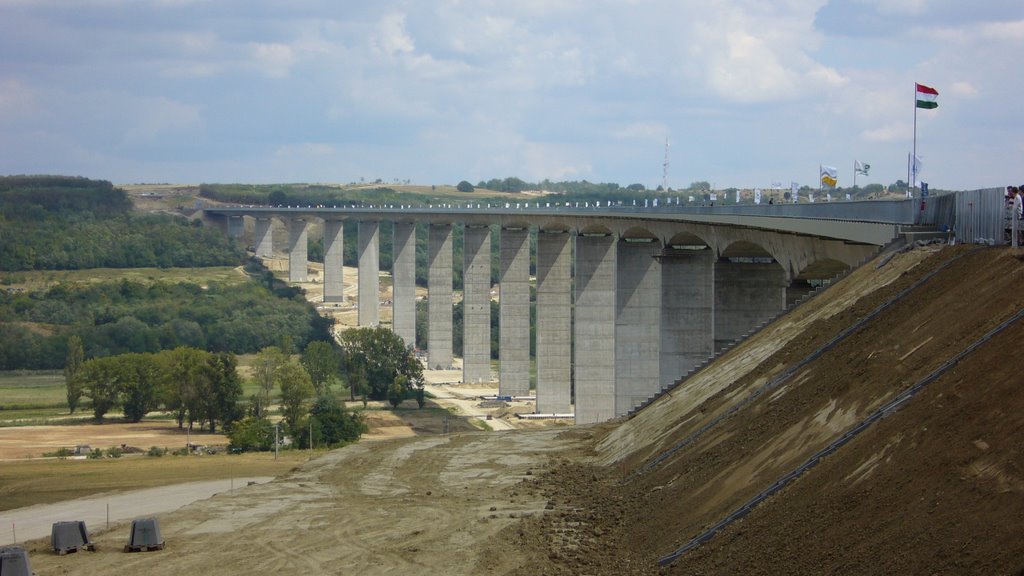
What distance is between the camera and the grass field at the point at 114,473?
4838 centimetres

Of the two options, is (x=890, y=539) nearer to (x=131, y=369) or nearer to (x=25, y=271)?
(x=131, y=369)

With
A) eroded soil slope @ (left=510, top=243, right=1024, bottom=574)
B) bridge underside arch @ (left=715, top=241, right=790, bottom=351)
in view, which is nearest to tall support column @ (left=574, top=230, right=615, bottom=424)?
bridge underside arch @ (left=715, top=241, right=790, bottom=351)

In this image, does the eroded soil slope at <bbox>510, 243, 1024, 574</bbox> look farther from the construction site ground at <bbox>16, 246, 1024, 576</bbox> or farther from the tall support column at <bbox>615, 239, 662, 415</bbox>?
the tall support column at <bbox>615, 239, 662, 415</bbox>

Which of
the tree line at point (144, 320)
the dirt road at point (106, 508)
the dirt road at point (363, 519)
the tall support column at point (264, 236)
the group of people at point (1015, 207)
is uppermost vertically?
the group of people at point (1015, 207)

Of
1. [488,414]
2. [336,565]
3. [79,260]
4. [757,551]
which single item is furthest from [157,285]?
[757,551]

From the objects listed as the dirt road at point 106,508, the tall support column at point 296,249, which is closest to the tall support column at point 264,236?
the tall support column at point 296,249

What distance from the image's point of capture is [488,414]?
286 feet

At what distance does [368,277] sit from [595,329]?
55.5 meters

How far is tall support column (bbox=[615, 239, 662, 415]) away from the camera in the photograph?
72.6 m

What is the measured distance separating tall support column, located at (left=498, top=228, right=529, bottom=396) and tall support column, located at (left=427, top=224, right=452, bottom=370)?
659 inches

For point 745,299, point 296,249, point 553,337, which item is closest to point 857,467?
point 745,299

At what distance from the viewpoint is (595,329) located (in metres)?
81.1

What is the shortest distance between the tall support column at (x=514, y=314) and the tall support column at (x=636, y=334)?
20.1 metres

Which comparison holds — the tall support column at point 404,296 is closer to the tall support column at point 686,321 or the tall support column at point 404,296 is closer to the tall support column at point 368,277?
the tall support column at point 368,277
